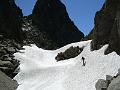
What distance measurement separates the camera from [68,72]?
50.7 m

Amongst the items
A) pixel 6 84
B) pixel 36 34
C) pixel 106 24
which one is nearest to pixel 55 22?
pixel 36 34

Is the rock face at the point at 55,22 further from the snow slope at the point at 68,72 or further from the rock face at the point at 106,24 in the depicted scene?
the rock face at the point at 106,24

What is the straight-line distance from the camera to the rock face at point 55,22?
138 meters

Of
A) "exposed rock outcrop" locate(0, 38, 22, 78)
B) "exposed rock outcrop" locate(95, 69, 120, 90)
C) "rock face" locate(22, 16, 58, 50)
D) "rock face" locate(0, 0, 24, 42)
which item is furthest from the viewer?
"rock face" locate(22, 16, 58, 50)

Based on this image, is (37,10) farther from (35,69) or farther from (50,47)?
(35,69)

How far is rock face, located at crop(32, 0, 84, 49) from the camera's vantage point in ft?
453

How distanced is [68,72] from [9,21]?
176 feet

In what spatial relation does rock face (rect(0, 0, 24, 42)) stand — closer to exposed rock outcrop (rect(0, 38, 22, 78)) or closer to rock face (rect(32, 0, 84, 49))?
exposed rock outcrop (rect(0, 38, 22, 78))

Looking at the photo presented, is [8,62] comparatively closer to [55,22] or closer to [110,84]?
[110,84]

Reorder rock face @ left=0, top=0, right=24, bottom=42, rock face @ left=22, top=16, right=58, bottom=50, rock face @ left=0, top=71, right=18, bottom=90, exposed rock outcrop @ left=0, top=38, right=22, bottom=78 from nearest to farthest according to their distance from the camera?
rock face @ left=0, top=71, right=18, bottom=90
exposed rock outcrop @ left=0, top=38, right=22, bottom=78
rock face @ left=0, top=0, right=24, bottom=42
rock face @ left=22, top=16, right=58, bottom=50

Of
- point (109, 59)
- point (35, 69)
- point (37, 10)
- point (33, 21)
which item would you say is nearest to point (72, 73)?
point (109, 59)

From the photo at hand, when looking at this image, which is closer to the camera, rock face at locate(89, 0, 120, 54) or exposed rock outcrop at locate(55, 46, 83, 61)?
rock face at locate(89, 0, 120, 54)

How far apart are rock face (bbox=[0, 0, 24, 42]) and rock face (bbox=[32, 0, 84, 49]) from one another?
29943 mm

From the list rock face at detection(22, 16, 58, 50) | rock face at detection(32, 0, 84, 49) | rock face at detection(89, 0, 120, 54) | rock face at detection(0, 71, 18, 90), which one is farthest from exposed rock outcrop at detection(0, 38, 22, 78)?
rock face at detection(32, 0, 84, 49)
